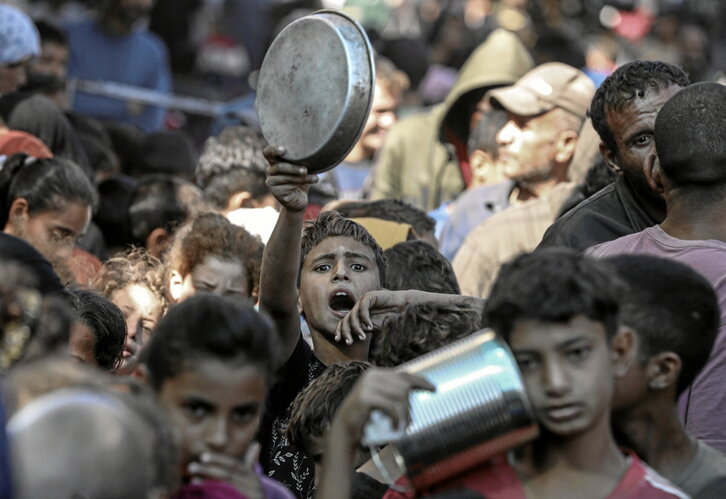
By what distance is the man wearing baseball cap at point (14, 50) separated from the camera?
7371 millimetres

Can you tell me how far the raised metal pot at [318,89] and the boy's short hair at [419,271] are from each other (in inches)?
42.4

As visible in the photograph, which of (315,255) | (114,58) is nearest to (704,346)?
(315,255)

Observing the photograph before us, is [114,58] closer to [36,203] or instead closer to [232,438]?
[36,203]

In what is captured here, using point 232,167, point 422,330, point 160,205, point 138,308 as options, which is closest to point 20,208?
point 138,308

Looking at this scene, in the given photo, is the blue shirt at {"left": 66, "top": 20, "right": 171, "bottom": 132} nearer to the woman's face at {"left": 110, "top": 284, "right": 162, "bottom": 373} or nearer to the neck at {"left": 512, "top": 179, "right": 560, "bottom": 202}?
the neck at {"left": 512, "top": 179, "right": 560, "bottom": 202}

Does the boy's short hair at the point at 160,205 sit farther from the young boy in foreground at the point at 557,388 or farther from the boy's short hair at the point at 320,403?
the young boy in foreground at the point at 557,388

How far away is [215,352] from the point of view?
3145 millimetres

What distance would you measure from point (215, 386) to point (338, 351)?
1618 millimetres

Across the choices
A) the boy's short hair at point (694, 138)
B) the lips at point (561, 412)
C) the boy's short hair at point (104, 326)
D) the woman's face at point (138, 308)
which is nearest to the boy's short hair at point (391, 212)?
the woman's face at point (138, 308)

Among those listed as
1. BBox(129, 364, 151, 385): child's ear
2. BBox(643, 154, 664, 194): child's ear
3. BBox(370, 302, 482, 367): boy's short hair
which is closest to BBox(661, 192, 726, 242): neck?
BBox(643, 154, 664, 194): child's ear

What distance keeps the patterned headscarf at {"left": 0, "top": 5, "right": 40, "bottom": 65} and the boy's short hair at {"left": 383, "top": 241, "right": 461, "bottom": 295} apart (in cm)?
292

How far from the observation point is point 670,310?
137 inches

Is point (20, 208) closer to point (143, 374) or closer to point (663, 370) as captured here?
point (143, 374)

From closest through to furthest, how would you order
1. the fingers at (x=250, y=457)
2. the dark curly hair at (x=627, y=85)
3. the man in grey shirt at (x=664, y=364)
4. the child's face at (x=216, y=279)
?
1. the fingers at (x=250, y=457)
2. the man in grey shirt at (x=664, y=364)
3. the dark curly hair at (x=627, y=85)
4. the child's face at (x=216, y=279)
